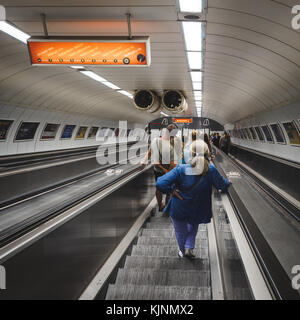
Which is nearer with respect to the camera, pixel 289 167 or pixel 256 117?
pixel 289 167

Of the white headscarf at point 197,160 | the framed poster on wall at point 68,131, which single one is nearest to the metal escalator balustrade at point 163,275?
the white headscarf at point 197,160

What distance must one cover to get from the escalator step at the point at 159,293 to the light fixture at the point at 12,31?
4816 mm

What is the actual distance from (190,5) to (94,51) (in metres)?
1.62

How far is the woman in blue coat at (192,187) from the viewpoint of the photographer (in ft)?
11.6

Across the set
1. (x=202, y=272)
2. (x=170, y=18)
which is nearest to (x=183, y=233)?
(x=202, y=272)

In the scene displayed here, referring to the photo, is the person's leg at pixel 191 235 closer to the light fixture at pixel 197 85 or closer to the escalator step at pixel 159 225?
the escalator step at pixel 159 225

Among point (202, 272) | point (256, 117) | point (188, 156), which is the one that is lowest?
point (202, 272)

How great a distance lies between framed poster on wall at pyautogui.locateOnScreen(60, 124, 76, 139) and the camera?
49.9 feet

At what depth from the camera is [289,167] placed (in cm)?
838

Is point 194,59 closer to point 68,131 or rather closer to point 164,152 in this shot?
point 164,152

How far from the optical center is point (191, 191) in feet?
12.0

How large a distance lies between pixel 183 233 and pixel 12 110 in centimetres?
887
